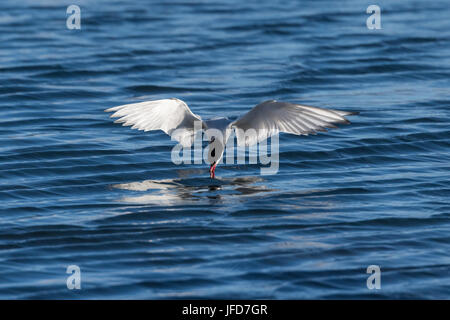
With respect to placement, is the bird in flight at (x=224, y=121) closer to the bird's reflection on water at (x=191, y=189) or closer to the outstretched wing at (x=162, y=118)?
the outstretched wing at (x=162, y=118)

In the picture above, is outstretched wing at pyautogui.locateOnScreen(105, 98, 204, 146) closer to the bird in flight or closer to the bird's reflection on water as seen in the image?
the bird in flight

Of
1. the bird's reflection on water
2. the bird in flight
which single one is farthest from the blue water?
the bird in flight

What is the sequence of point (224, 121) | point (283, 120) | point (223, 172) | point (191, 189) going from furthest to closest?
1. point (223, 172)
2. point (191, 189)
3. point (224, 121)
4. point (283, 120)

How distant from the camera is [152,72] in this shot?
17703mm

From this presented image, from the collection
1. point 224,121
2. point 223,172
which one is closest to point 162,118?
point 224,121

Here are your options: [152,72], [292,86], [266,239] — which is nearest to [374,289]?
[266,239]

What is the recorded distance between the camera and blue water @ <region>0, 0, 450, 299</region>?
8164mm

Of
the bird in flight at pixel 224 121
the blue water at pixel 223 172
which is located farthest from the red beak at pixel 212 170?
the blue water at pixel 223 172

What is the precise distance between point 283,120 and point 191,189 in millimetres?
1548

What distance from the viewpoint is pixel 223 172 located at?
11258 mm

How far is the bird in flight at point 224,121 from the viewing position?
9.98 metres

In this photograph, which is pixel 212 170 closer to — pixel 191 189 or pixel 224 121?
pixel 191 189
